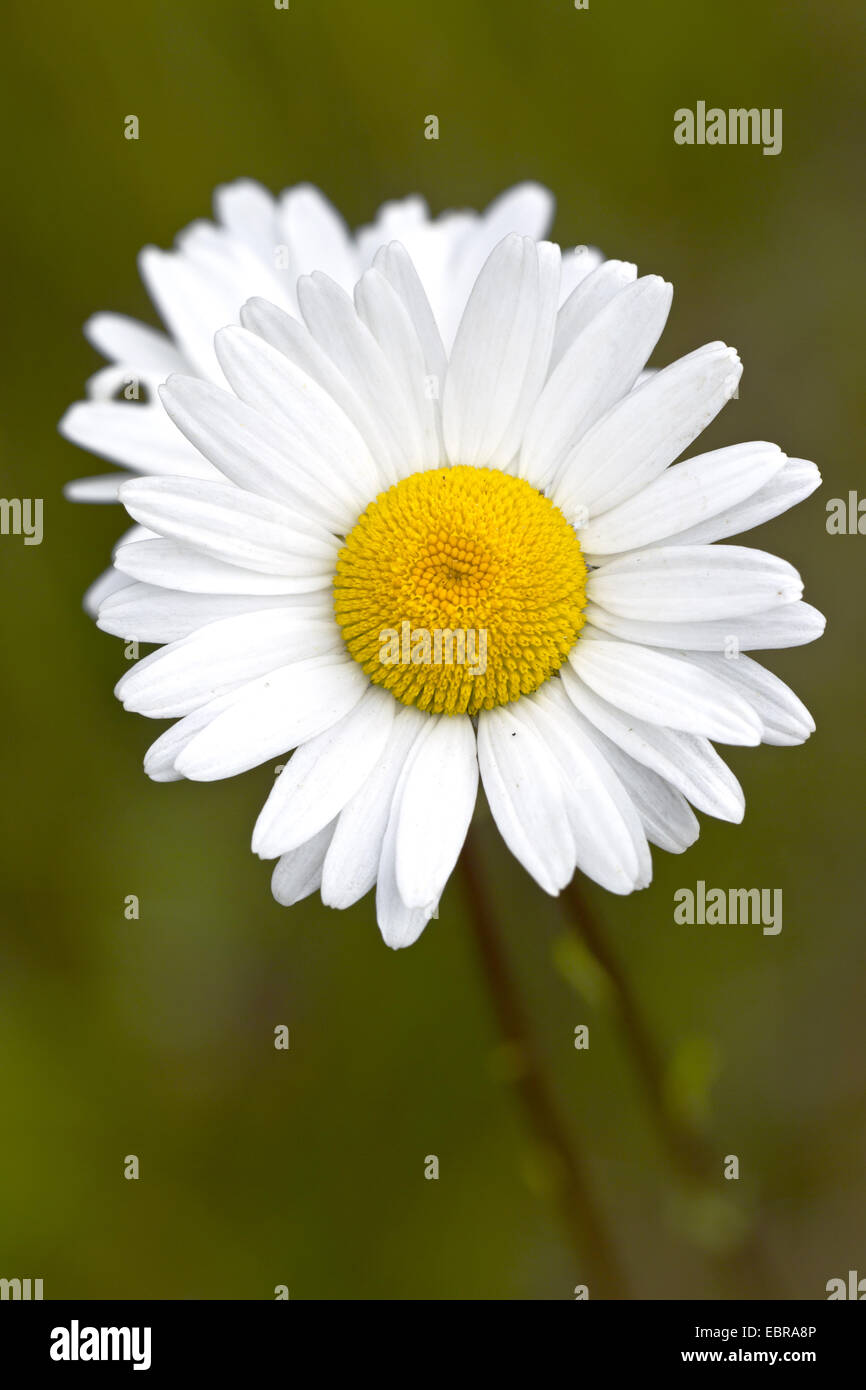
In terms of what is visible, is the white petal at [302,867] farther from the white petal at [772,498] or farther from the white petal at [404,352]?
the white petal at [772,498]

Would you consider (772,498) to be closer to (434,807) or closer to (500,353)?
(500,353)

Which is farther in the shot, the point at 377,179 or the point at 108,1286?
the point at 377,179

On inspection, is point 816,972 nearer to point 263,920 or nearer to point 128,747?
point 263,920

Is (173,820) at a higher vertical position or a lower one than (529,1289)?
higher

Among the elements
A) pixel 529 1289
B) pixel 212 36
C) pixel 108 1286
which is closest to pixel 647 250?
pixel 212 36

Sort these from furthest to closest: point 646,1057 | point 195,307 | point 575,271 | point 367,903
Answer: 1. point 367,903
2. point 646,1057
3. point 195,307
4. point 575,271

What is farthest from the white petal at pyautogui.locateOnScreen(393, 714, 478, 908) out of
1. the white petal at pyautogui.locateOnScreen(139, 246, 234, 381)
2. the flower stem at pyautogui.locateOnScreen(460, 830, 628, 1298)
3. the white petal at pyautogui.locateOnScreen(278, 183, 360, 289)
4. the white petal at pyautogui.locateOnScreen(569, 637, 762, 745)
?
the white petal at pyautogui.locateOnScreen(278, 183, 360, 289)

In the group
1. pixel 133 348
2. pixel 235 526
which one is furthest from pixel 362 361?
pixel 133 348

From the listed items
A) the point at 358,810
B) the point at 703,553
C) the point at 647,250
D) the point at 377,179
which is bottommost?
the point at 358,810
